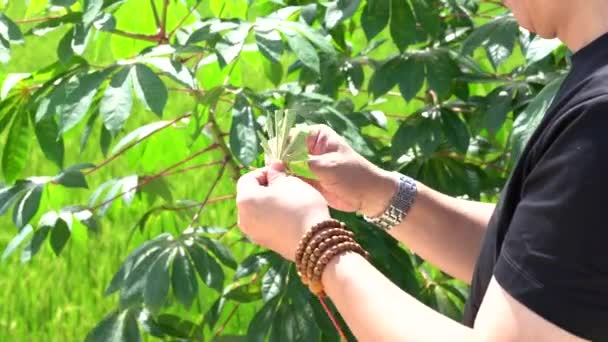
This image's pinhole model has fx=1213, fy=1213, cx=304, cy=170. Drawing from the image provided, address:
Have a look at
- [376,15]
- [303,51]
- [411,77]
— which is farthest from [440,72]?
[303,51]

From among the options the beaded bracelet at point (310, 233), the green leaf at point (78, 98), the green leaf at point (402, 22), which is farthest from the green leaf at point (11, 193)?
the beaded bracelet at point (310, 233)

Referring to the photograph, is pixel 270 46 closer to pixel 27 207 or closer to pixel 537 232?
pixel 27 207

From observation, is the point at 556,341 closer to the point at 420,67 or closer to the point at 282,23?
the point at 282,23

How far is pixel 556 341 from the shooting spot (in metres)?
1.06

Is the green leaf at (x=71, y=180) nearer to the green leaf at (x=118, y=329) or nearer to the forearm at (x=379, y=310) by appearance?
the green leaf at (x=118, y=329)

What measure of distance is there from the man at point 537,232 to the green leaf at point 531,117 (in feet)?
2.31

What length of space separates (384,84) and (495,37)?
0.71 feet

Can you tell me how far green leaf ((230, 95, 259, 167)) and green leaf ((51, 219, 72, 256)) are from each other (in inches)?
19.2

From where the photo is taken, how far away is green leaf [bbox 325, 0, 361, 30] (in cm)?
206

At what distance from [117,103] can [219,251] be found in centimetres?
35

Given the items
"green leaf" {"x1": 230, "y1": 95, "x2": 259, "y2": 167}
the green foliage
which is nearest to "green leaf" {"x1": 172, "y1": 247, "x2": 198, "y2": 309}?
the green foliage

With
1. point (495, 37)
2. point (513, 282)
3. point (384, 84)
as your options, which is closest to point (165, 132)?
point (384, 84)

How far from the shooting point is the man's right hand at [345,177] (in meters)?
1.54

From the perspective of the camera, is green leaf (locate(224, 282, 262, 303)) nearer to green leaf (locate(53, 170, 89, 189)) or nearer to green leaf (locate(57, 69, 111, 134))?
green leaf (locate(53, 170, 89, 189))
